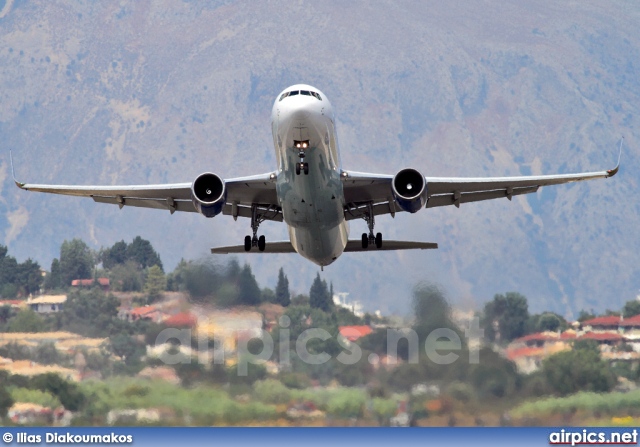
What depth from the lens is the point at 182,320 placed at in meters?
46.3

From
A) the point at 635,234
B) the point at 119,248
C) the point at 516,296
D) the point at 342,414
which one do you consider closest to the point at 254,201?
the point at 342,414

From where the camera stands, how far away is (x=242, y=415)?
4375cm

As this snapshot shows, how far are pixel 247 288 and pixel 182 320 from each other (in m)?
2.87

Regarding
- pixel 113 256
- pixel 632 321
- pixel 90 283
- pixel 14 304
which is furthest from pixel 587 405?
pixel 113 256

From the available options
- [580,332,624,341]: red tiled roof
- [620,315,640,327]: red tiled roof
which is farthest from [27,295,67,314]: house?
[620,315,640,327]: red tiled roof

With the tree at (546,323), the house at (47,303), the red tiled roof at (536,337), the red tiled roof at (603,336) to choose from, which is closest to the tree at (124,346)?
the house at (47,303)

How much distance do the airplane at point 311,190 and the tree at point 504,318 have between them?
5.54m

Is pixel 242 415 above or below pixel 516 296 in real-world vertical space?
below

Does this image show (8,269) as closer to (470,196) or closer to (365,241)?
(365,241)

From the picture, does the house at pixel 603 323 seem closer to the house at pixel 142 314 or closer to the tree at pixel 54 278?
the house at pixel 142 314

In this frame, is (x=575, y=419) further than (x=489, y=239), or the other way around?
(x=489, y=239)

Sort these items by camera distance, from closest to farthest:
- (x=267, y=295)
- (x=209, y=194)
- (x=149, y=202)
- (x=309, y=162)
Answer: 1. (x=309, y=162)
2. (x=209, y=194)
3. (x=149, y=202)
4. (x=267, y=295)

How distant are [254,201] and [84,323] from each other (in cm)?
1199

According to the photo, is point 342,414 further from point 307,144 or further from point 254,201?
point 307,144
